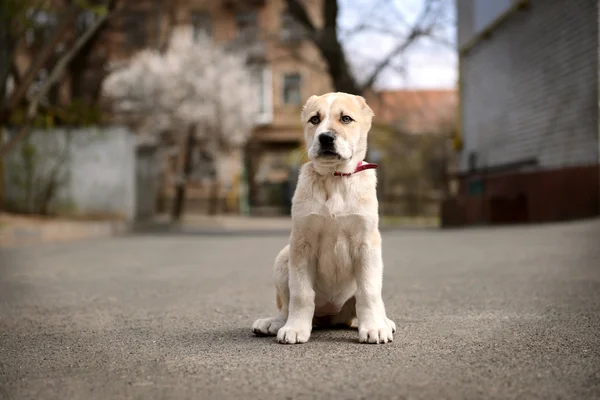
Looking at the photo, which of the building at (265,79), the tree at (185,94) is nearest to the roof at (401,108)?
the building at (265,79)

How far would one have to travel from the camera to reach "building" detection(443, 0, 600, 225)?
13984mm

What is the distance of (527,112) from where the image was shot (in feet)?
56.1

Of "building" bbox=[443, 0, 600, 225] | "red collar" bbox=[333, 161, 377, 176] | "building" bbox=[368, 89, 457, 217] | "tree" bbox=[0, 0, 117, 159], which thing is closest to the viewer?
"red collar" bbox=[333, 161, 377, 176]

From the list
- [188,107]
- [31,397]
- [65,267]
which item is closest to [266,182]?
[188,107]

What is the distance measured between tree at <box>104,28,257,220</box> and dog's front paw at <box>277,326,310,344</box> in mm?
21339

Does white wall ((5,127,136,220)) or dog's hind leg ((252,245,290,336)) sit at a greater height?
white wall ((5,127,136,220))

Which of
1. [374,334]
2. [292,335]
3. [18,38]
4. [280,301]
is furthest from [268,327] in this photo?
[18,38]

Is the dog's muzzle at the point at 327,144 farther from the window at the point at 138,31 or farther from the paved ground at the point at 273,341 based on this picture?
the window at the point at 138,31

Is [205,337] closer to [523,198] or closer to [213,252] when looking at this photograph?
[213,252]

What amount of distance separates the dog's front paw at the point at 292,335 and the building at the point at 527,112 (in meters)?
11.1

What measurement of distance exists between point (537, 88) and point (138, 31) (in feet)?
64.2

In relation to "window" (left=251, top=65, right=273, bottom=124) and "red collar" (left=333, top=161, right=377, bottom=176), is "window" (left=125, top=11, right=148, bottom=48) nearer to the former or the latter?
"window" (left=251, top=65, right=273, bottom=124)

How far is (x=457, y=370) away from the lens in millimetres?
3055

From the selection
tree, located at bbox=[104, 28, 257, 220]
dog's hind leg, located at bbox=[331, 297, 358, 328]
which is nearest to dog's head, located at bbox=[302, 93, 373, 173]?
dog's hind leg, located at bbox=[331, 297, 358, 328]
